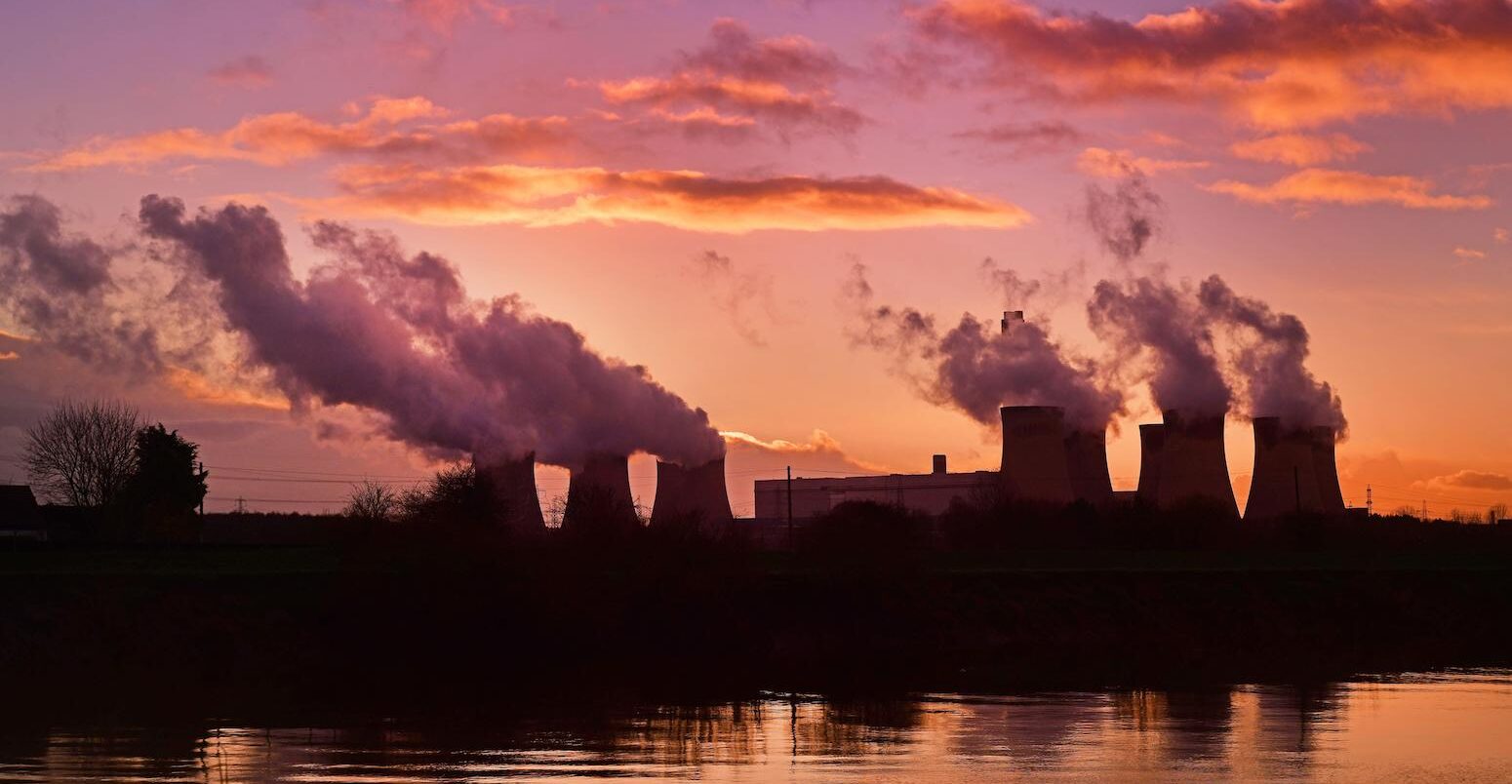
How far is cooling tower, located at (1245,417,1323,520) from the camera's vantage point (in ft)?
192

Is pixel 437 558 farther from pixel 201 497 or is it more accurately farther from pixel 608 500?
pixel 201 497

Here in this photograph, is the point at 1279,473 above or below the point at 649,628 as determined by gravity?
above

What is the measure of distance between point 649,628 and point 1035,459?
2835cm

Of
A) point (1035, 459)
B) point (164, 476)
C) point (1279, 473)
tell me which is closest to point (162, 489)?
point (164, 476)

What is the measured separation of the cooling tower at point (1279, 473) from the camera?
192ft

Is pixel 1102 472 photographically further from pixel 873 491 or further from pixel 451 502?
pixel 451 502

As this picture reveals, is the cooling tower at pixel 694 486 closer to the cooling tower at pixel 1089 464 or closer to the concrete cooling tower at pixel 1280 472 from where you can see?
the cooling tower at pixel 1089 464

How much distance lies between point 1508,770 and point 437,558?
17923mm

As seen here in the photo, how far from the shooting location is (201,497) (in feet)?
180

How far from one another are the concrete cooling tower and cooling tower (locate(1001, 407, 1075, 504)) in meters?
7.57

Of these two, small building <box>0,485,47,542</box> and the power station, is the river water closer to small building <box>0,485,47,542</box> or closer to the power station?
the power station

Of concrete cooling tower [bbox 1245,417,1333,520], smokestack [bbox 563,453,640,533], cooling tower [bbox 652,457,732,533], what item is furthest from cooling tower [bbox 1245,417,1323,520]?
smokestack [bbox 563,453,640,533]

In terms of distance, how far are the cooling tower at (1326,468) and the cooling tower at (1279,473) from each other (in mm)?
446

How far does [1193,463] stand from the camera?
5859 cm
